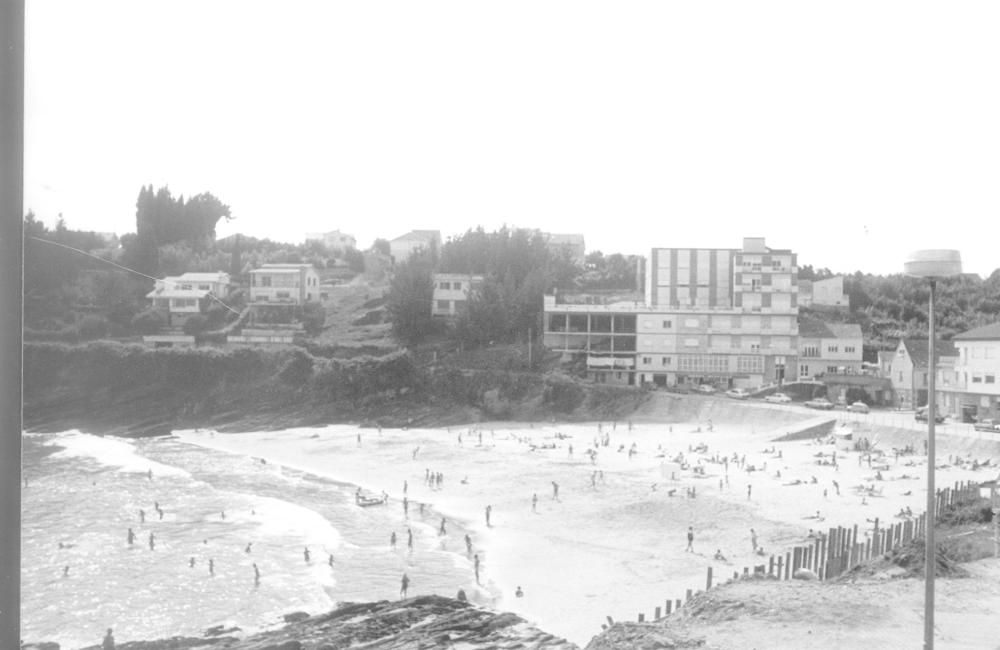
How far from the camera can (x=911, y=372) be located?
38125 mm

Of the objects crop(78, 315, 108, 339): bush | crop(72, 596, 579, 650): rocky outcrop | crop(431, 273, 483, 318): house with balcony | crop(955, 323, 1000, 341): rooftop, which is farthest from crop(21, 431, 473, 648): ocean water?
crop(431, 273, 483, 318): house with balcony

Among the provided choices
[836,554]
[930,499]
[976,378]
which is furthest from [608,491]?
[930,499]

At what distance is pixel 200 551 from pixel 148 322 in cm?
2597

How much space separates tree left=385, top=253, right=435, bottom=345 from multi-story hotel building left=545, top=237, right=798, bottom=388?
7.93 metres

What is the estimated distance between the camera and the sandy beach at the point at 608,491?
16.0 metres

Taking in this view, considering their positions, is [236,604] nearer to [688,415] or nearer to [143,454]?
[143,454]

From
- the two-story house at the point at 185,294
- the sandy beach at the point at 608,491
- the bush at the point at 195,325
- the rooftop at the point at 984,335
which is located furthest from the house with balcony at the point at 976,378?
the bush at the point at 195,325

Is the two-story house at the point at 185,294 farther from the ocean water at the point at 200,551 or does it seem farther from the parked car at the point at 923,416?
the parked car at the point at 923,416

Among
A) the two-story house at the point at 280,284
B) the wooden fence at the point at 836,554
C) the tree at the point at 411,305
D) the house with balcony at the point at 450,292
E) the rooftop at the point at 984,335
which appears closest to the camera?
the wooden fence at the point at 836,554

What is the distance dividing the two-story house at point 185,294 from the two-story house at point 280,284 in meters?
1.90

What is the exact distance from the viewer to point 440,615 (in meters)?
11.7

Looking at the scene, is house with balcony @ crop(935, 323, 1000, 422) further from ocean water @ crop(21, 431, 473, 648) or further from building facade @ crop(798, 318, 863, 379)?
ocean water @ crop(21, 431, 473, 648)

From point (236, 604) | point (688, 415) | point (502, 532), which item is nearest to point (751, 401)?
point (688, 415)

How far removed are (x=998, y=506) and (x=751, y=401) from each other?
21.5 m
